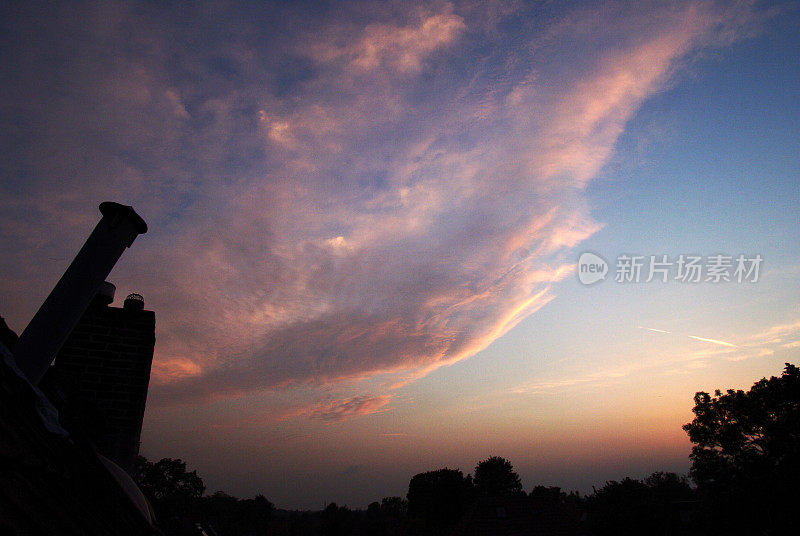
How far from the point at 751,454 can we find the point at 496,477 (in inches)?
2671

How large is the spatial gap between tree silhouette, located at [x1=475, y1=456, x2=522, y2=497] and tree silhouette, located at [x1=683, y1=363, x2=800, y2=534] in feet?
205

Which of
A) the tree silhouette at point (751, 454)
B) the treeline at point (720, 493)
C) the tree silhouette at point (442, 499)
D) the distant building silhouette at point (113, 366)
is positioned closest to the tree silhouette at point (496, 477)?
the tree silhouette at point (442, 499)

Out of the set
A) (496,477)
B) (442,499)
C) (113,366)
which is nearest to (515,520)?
(113,366)

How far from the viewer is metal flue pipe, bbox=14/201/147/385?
9.78 feet

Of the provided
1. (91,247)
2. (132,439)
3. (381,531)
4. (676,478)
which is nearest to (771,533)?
(132,439)

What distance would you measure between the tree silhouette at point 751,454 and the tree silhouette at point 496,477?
205ft

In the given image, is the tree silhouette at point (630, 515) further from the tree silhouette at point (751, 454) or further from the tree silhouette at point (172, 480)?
the tree silhouette at point (172, 480)

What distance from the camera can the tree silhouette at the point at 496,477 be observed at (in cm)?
8720

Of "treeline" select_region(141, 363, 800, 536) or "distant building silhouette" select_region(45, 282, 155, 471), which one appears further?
"treeline" select_region(141, 363, 800, 536)

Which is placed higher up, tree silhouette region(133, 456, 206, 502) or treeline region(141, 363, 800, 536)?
tree silhouette region(133, 456, 206, 502)

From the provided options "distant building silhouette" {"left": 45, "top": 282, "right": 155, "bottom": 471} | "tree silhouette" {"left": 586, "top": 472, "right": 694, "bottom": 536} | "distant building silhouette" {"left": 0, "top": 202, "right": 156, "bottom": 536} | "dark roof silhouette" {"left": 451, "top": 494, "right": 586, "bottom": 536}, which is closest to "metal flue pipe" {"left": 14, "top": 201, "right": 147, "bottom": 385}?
"distant building silhouette" {"left": 0, "top": 202, "right": 156, "bottom": 536}

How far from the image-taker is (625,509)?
3300 centimetres

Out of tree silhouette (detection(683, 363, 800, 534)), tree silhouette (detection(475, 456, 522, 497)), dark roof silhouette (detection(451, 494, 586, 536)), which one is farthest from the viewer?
tree silhouette (detection(475, 456, 522, 497))

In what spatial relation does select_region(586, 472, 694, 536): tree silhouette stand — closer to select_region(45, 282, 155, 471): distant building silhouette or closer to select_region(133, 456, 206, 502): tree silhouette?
select_region(45, 282, 155, 471): distant building silhouette
